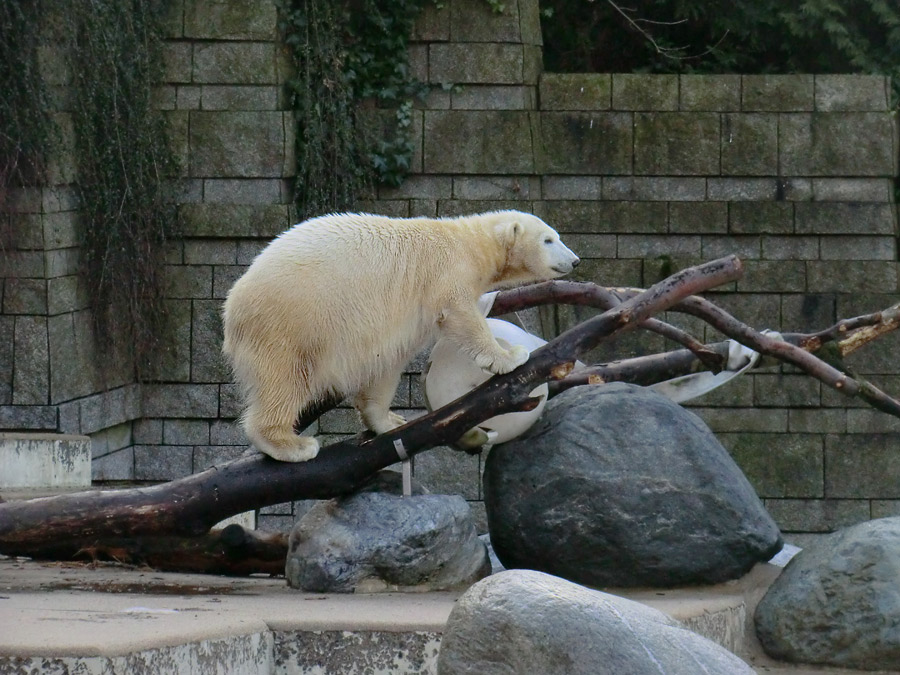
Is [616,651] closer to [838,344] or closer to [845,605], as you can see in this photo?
[845,605]

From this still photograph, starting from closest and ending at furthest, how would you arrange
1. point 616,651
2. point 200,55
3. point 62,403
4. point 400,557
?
1. point 616,651
2. point 400,557
3. point 62,403
4. point 200,55

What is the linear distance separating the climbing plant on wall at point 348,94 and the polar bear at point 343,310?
2780 mm

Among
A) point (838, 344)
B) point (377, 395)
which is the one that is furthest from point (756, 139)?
point (377, 395)

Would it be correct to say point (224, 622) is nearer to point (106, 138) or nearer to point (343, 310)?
point (343, 310)

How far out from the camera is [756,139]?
7293 mm

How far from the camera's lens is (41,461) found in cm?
594

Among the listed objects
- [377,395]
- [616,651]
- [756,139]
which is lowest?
[616,651]

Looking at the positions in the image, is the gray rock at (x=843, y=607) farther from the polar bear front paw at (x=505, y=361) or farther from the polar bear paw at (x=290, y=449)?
the polar bear paw at (x=290, y=449)

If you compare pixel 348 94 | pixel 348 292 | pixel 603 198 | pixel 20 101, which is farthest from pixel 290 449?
pixel 603 198

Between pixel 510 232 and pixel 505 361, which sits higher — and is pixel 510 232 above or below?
above

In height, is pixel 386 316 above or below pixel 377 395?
above

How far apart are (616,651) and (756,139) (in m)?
5.10

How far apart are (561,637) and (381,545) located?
1.44m

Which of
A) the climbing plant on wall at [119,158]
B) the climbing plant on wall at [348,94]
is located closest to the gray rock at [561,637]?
the climbing plant on wall at [119,158]
